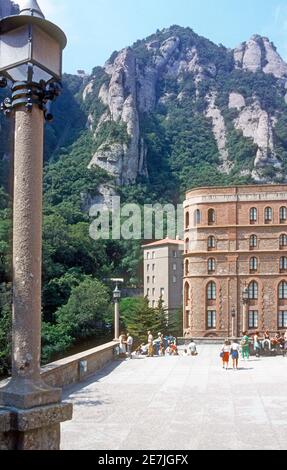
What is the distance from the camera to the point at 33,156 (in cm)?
559

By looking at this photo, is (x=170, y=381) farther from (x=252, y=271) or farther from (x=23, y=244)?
(x=252, y=271)

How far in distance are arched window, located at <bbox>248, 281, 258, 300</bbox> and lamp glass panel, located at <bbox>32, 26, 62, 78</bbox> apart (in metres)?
51.4

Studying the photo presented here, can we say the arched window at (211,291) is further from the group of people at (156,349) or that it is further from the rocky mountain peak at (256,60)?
the rocky mountain peak at (256,60)

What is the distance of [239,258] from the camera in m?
55.8

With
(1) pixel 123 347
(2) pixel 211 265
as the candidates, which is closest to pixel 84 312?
(2) pixel 211 265

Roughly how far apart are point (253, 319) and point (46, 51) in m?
51.4

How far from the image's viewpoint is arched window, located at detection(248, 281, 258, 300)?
55.6 meters

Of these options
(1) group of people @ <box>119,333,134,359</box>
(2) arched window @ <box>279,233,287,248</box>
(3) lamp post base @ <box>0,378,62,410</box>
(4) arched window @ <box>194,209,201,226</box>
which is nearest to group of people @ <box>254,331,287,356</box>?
(1) group of people @ <box>119,333,134,359</box>

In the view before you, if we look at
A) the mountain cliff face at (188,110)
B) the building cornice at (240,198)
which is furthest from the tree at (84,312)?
the mountain cliff face at (188,110)

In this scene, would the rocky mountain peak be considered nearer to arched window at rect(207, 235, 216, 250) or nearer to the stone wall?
arched window at rect(207, 235, 216, 250)

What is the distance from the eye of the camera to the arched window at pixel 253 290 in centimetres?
5556

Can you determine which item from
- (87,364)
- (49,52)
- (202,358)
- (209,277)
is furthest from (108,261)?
(49,52)

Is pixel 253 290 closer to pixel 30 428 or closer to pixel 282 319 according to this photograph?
pixel 282 319
